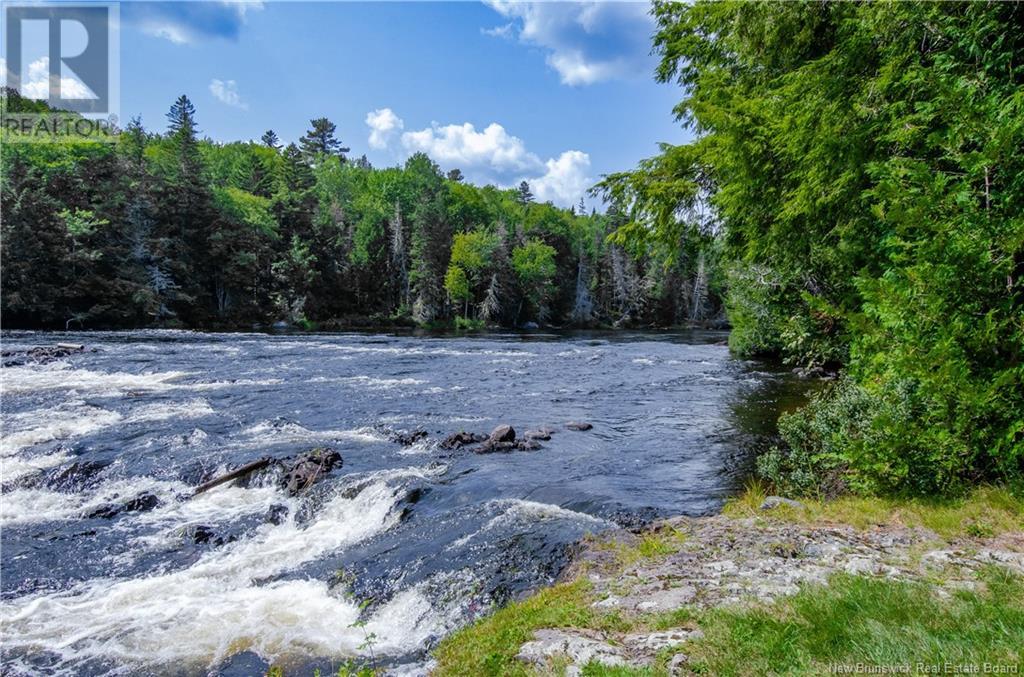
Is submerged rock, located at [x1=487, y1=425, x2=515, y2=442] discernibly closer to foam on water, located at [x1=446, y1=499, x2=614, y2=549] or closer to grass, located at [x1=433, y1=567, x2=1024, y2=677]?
foam on water, located at [x1=446, y1=499, x2=614, y2=549]

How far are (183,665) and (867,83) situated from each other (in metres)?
11.5

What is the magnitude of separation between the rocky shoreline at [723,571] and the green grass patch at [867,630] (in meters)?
0.19

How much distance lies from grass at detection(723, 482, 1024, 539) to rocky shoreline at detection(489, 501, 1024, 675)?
19 cm

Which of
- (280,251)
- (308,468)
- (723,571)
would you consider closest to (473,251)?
(280,251)

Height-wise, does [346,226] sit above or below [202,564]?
above

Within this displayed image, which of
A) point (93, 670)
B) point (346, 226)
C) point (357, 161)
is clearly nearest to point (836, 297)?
point (93, 670)

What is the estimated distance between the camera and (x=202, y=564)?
7.89m

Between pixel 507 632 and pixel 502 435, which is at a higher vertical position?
pixel 507 632

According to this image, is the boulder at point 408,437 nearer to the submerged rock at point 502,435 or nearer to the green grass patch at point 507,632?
the submerged rock at point 502,435

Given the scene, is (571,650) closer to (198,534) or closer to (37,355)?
(198,534)

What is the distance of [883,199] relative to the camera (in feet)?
23.6

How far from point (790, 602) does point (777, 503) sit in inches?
157

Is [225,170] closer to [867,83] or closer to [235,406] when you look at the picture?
[235,406]

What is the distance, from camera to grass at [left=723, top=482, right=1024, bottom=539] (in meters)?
5.82
